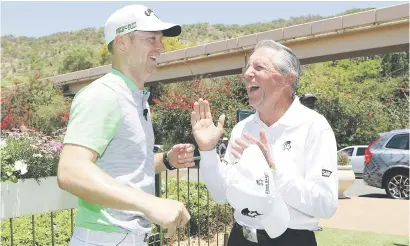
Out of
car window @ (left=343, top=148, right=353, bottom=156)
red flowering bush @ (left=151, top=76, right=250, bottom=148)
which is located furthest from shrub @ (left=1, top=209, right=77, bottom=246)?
red flowering bush @ (left=151, top=76, right=250, bottom=148)

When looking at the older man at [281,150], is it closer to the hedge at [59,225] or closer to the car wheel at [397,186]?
the hedge at [59,225]

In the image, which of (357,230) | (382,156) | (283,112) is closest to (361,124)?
(382,156)

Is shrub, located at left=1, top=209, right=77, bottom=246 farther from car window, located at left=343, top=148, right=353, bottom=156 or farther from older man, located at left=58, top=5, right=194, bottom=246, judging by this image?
car window, located at left=343, top=148, right=353, bottom=156

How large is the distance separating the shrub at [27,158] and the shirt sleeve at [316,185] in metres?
1.65

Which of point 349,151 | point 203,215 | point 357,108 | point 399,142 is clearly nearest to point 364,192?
point 399,142

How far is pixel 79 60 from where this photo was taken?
66875mm

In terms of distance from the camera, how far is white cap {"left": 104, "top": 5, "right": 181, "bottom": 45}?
1.99m

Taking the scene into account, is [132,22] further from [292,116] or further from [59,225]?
[59,225]

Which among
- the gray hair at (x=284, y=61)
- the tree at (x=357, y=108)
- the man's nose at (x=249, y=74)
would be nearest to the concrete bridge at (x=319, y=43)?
the tree at (x=357, y=108)

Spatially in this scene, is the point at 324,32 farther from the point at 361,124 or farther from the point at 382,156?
the point at 382,156

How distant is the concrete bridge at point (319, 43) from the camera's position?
22125 mm

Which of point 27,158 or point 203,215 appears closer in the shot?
point 27,158

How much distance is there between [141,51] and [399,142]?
34.1ft

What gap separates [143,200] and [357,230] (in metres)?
6.97
